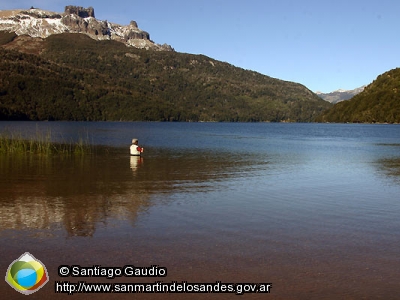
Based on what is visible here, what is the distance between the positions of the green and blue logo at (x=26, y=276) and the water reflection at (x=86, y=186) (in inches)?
148

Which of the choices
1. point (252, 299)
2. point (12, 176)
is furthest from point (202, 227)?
point (12, 176)

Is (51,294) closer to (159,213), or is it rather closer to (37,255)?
(37,255)

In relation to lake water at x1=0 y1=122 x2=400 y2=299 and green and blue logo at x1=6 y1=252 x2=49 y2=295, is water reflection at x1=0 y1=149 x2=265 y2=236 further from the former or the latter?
green and blue logo at x1=6 y1=252 x2=49 y2=295

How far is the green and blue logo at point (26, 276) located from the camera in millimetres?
8592

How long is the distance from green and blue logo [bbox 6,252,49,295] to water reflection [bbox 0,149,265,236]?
3759mm

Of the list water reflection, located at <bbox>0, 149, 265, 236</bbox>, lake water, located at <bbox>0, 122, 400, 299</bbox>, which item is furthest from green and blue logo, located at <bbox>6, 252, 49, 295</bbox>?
water reflection, located at <bbox>0, 149, 265, 236</bbox>

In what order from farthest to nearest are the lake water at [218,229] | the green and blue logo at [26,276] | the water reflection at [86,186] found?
1. the water reflection at [86,186]
2. the lake water at [218,229]
3. the green and blue logo at [26,276]

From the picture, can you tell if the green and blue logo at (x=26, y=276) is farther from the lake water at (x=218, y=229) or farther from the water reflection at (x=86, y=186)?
the water reflection at (x=86, y=186)

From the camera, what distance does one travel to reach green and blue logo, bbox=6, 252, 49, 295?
28.2 feet

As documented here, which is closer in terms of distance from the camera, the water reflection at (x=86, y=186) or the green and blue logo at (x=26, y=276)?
the green and blue logo at (x=26, y=276)

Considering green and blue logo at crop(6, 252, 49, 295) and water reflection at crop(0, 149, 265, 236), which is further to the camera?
water reflection at crop(0, 149, 265, 236)

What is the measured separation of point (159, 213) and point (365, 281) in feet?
26.9

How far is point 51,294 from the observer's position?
8.59 m

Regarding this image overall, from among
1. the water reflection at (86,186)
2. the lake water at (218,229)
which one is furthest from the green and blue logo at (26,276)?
the water reflection at (86,186)
